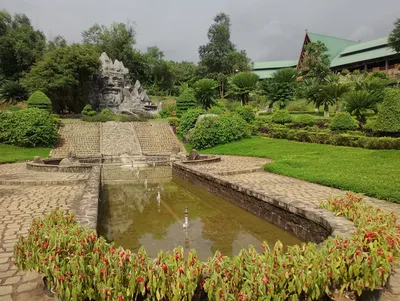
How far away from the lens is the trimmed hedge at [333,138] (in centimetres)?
1365

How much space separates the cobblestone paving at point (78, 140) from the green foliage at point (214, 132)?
267 inches

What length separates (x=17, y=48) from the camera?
40906 mm

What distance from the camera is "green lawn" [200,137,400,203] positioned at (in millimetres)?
7949

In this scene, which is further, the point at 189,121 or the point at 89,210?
the point at 189,121

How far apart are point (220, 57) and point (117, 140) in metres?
31.8

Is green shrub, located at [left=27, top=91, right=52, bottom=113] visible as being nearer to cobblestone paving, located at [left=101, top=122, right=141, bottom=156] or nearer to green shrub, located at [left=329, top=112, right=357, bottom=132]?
cobblestone paving, located at [left=101, top=122, right=141, bottom=156]

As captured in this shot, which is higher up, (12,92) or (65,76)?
(65,76)

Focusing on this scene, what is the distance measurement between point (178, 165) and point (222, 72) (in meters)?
39.2

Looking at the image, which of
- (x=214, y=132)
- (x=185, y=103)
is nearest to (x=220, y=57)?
Result: (x=185, y=103)

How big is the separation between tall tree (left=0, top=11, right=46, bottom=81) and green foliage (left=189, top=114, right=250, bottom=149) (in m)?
32.6

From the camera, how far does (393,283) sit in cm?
338

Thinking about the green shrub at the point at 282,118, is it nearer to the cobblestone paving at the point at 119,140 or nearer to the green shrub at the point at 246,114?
the green shrub at the point at 246,114

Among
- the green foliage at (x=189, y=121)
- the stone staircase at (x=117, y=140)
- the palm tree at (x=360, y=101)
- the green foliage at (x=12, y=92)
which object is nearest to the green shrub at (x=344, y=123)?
the palm tree at (x=360, y=101)

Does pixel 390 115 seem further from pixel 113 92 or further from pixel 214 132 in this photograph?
pixel 113 92
